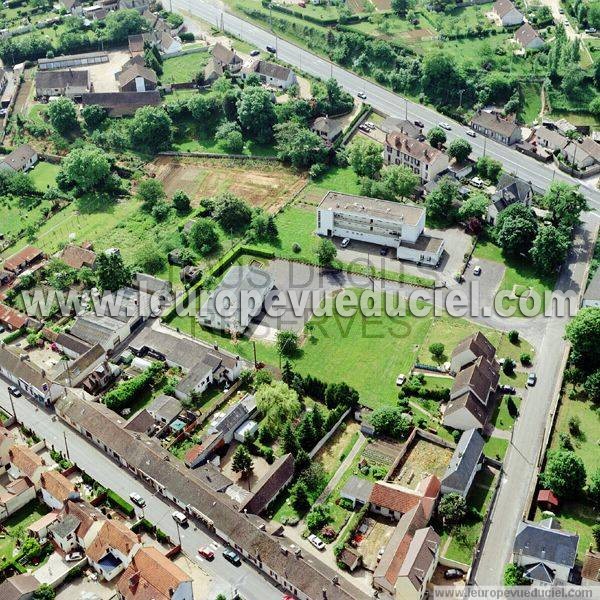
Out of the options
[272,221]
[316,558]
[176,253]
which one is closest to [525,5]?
[272,221]

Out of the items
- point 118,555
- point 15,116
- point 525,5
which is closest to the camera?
point 118,555

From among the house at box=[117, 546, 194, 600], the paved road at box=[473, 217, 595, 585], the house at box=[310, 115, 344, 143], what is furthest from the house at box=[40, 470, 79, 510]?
the house at box=[310, 115, 344, 143]

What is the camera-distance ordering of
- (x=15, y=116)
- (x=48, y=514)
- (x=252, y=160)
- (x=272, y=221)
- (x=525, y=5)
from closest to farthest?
1. (x=48, y=514)
2. (x=272, y=221)
3. (x=252, y=160)
4. (x=15, y=116)
5. (x=525, y=5)

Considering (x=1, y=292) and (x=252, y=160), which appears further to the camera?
(x=252, y=160)

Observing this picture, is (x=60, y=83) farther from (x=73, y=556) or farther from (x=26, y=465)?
(x=73, y=556)

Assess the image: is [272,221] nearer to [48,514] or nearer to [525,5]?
[48,514]

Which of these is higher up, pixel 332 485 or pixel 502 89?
pixel 502 89

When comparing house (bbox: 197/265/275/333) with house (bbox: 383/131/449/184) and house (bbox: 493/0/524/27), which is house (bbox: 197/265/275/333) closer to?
house (bbox: 383/131/449/184)
